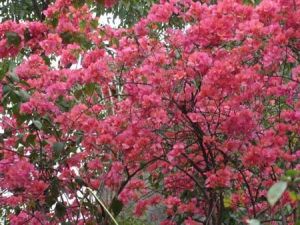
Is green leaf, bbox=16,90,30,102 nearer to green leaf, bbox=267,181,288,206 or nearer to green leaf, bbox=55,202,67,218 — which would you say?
green leaf, bbox=55,202,67,218

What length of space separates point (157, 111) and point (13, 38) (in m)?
1.06

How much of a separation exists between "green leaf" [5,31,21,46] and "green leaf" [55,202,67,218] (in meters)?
1.10

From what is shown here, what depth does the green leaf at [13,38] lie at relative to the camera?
3322 mm

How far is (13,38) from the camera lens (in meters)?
3.34

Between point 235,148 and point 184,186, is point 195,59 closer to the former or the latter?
point 235,148

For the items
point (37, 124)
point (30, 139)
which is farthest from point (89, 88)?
point (30, 139)

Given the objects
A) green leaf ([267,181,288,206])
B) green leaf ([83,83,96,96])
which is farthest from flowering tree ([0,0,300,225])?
green leaf ([267,181,288,206])

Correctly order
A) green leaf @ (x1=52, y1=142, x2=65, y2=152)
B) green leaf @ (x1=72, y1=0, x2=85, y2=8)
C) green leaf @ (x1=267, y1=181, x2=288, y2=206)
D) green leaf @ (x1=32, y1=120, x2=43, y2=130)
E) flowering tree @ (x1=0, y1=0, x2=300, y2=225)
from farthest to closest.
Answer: green leaf @ (x1=52, y1=142, x2=65, y2=152), green leaf @ (x1=72, y1=0, x2=85, y2=8), green leaf @ (x1=32, y1=120, x2=43, y2=130), flowering tree @ (x1=0, y1=0, x2=300, y2=225), green leaf @ (x1=267, y1=181, x2=288, y2=206)

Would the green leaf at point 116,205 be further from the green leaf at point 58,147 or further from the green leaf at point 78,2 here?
the green leaf at point 78,2

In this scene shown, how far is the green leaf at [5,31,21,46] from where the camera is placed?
3.32 m

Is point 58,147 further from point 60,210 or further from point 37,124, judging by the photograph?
point 60,210

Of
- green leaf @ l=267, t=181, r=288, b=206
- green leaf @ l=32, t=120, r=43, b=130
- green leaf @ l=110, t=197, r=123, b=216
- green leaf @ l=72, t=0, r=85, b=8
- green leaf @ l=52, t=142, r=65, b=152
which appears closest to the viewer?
green leaf @ l=267, t=181, r=288, b=206

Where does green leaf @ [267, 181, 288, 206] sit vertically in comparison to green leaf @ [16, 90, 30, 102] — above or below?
below

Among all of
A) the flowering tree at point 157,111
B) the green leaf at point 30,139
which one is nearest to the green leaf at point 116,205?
the flowering tree at point 157,111
